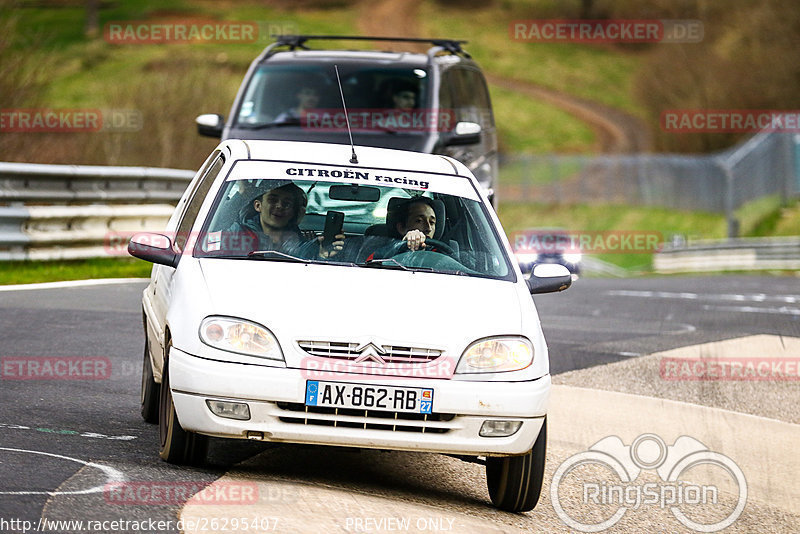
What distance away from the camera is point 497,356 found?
20.9ft

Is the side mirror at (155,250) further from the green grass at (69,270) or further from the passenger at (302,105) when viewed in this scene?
the green grass at (69,270)

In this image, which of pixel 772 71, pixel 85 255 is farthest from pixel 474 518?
pixel 772 71

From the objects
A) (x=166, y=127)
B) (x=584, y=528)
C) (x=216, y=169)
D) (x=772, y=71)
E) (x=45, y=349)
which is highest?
(x=772, y=71)

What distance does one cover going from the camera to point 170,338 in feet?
21.4

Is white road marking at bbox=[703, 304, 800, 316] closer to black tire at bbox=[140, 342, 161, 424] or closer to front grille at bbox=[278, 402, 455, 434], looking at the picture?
black tire at bbox=[140, 342, 161, 424]

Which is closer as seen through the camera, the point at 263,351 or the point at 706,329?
the point at 263,351

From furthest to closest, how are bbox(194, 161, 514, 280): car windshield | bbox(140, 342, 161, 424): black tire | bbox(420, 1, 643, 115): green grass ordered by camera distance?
1. bbox(420, 1, 643, 115): green grass
2. bbox(140, 342, 161, 424): black tire
3. bbox(194, 161, 514, 280): car windshield

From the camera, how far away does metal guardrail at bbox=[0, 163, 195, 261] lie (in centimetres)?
1476

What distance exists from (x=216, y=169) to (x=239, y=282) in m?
1.42

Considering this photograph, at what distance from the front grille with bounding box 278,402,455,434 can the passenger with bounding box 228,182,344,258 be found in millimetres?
1156

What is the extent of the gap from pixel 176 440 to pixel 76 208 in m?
9.58

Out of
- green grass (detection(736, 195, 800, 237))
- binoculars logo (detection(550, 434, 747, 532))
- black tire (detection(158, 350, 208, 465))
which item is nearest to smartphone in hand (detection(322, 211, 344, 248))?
black tire (detection(158, 350, 208, 465))

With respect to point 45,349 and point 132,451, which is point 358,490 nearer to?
point 132,451

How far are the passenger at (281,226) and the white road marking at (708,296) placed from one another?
1222 centimetres
